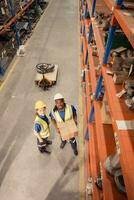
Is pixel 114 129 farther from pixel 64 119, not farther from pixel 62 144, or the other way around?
pixel 62 144

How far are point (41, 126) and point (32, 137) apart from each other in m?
0.88

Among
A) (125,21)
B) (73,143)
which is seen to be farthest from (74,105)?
(125,21)

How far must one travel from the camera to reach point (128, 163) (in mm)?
1597

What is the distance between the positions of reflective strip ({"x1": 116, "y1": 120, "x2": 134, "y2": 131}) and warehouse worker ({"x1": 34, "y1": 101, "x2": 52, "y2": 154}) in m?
2.01

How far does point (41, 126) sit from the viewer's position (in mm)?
3900

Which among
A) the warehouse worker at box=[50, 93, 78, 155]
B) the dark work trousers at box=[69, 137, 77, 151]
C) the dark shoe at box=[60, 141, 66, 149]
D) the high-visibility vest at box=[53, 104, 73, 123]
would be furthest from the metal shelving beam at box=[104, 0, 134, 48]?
the dark shoe at box=[60, 141, 66, 149]

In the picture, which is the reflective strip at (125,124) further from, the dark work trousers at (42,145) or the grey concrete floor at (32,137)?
the dark work trousers at (42,145)

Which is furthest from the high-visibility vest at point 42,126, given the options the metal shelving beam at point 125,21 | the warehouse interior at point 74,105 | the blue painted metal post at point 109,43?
the metal shelving beam at point 125,21

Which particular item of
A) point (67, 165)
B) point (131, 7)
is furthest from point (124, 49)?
point (67, 165)

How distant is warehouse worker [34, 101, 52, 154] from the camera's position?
12.3 feet

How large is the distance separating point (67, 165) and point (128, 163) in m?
2.69

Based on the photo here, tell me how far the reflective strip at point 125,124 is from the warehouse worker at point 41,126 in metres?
2.01

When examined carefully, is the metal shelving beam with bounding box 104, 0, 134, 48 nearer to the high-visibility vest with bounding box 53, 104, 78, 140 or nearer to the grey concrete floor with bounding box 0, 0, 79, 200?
the high-visibility vest with bounding box 53, 104, 78, 140

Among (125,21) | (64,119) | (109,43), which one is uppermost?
(125,21)
